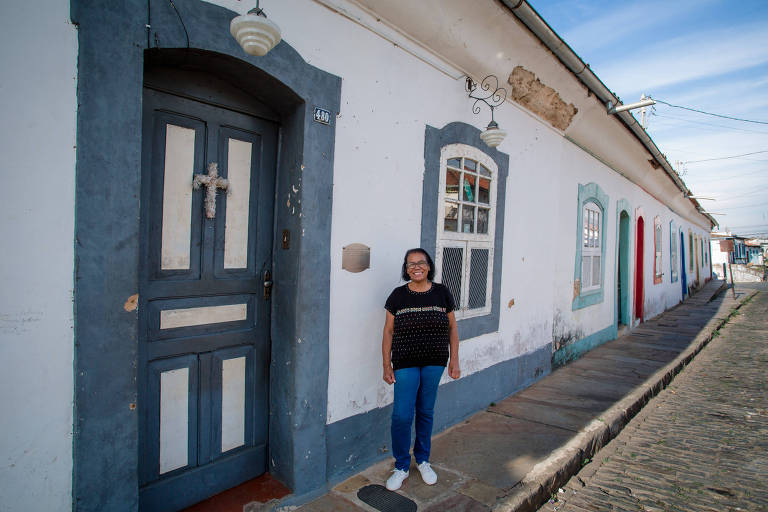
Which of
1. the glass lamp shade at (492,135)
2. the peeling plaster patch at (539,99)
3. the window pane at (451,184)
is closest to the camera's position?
the window pane at (451,184)

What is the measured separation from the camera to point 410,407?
306cm

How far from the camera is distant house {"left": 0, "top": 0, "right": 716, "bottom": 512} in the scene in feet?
6.16

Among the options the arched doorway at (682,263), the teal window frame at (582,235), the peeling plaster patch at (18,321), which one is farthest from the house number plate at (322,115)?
the arched doorway at (682,263)

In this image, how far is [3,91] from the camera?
176 centimetres

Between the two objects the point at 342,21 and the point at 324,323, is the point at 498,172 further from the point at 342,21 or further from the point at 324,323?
the point at 324,323

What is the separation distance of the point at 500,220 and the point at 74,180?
13.0 feet

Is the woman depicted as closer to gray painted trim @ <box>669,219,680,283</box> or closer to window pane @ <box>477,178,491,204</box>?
window pane @ <box>477,178,491,204</box>

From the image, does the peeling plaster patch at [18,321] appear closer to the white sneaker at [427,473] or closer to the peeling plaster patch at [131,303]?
the peeling plaster patch at [131,303]

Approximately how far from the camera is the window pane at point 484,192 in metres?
4.56

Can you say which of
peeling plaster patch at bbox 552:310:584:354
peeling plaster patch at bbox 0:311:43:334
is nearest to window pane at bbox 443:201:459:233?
peeling plaster patch at bbox 552:310:584:354

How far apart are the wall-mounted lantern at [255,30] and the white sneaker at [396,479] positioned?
9.37 feet

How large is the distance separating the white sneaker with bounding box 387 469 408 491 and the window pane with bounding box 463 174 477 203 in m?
2.57

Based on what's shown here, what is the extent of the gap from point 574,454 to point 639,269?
29.9 feet

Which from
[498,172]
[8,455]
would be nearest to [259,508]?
[8,455]
